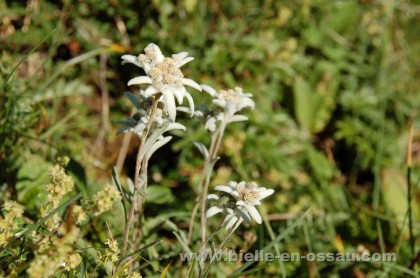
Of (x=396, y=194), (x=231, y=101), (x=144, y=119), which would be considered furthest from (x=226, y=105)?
(x=396, y=194)

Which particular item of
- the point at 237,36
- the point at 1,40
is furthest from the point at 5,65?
the point at 237,36

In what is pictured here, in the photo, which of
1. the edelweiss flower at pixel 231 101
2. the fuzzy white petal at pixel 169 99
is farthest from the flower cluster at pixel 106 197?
the edelweiss flower at pixel 231 101

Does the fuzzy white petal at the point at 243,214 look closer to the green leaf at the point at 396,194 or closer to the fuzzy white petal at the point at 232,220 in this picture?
the fuzzy white petal at the point at 232,220

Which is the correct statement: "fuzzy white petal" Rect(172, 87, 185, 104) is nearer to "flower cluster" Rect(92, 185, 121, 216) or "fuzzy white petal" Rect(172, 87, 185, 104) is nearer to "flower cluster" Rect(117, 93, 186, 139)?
"flower cluster" Rect(117, 93, 186, 139)

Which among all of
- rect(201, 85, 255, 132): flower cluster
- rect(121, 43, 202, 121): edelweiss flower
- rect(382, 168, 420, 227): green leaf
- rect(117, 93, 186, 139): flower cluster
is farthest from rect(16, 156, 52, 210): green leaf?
rect(382, 168, 420, 227): green leaf

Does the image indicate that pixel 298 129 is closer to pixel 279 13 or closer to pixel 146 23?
pixel 279 13
